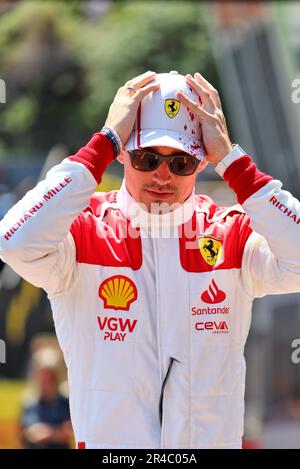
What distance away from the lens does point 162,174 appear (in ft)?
13.0

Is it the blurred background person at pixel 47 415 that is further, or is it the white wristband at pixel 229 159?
the blurred background person at pixel 47 415

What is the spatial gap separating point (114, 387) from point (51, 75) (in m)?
16.7

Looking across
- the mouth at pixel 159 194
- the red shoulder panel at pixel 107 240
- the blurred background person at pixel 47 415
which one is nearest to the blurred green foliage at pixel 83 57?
the blurred background person at pixel 47 415

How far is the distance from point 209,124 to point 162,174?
0.84ft

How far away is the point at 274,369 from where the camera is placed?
11820 mm

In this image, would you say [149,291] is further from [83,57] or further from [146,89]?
[83,57]

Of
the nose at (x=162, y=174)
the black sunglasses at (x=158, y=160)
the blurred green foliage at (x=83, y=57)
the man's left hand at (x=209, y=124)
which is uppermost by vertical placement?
the blurred green foliage at (x=83, y=57)

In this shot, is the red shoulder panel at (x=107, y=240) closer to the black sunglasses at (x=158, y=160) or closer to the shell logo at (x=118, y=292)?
the shell logo at (x=118, y=292)

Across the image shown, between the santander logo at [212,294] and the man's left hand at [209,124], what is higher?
the man's left hand at [209,124]

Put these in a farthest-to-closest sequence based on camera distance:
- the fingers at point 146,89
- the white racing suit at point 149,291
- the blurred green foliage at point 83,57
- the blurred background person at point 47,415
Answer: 1. the blurred green foliage at point 83,57
2. the blurred background person at point 47,415
3. the fingers at point 146,89
4. the white racing suit at point 149,291

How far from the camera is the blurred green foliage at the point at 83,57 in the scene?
18797 mm

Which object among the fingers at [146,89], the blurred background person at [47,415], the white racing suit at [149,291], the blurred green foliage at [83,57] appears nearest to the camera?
the white racing suit at [149,291]

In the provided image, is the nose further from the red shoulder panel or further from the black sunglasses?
the red shoulder panel

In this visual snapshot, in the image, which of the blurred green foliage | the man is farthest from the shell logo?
the blurred green foliage
